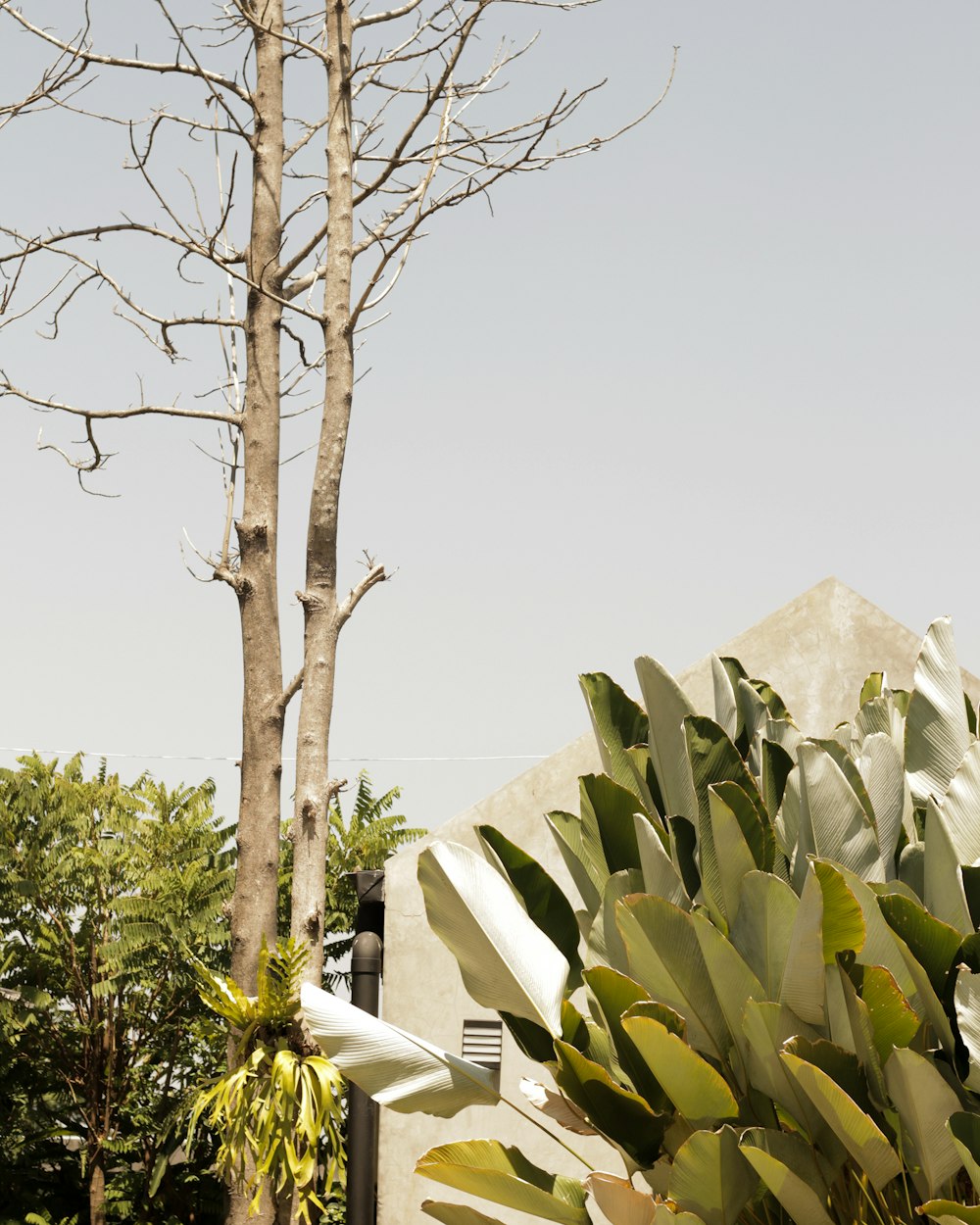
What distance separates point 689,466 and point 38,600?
6307 mm

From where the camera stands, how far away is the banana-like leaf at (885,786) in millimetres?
2949

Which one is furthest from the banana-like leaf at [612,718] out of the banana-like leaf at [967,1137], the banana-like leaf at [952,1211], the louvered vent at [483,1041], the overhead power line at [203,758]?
the overhead power line at [203,758]

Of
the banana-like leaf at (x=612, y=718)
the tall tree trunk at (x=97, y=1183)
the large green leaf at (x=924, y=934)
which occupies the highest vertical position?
the banana-like leaf at (x=612, y=718)

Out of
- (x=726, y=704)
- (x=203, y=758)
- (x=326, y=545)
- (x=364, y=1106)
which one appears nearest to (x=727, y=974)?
(x=726, y=704)

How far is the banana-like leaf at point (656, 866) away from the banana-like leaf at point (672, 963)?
0.64ft

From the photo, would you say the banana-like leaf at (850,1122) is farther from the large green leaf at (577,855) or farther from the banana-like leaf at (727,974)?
the large green leaf at (577,855)

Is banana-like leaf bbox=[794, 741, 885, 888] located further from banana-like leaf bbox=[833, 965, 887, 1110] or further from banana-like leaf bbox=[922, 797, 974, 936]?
banana-like leaf bbox=[833, 965, 887, 1110]

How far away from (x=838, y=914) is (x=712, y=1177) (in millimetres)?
555

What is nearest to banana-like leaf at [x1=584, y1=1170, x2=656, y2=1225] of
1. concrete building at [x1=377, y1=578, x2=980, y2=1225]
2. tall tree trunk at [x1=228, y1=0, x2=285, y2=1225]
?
concrete building at [x1=377, y1=578, x2=980, y2=1225]

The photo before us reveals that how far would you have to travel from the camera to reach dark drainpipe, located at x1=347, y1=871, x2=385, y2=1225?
249 inches

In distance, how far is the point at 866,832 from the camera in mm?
2770

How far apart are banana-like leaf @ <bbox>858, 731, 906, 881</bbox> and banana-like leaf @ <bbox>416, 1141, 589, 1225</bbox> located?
1.01m

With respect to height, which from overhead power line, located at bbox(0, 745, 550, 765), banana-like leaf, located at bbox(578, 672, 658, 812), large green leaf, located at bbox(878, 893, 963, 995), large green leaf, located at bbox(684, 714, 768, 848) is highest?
overhead power line, located at bbox(0, 745, 550, 765)

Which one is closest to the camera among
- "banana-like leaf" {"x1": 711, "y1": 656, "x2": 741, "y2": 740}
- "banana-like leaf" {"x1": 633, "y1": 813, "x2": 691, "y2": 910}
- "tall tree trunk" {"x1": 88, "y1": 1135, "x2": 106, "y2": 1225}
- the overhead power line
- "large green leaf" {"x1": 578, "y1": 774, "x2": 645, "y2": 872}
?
"banana-like leaf" {"x1": 633, "y1": 813, "x2": 691, "y2": 910}
